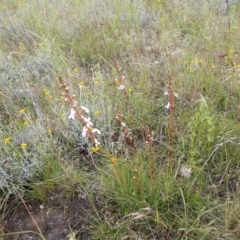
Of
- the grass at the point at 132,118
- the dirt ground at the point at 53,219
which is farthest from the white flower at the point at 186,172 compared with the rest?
the dirt ground at the point at 53,219

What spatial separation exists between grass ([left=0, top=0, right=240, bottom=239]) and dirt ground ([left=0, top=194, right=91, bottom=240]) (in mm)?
58

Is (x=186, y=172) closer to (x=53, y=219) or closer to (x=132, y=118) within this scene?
(x=132, y=118)

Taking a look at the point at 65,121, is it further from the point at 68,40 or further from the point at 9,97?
the point at 68,40

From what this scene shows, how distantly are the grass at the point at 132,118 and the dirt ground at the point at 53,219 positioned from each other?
0.06 meters

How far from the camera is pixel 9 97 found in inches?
104

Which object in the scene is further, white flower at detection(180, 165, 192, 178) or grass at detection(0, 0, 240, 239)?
white flower at detection(180, 165, 192, 178)

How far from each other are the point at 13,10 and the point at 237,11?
129 inches

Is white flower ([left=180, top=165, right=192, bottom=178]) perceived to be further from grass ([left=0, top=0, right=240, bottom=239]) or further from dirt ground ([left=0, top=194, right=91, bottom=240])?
dirt ground ([left=0, top=194, right=91, bottom=240])

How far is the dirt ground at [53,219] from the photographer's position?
174 centimetres

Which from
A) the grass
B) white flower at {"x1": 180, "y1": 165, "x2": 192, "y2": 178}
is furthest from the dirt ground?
Answer: white flower at {"x1": 180, "y1": 165, "x2": 192, "y2": 178}

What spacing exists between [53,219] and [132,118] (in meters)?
0.93

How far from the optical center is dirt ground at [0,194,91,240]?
1.74 meters

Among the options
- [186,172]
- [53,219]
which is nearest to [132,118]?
Answer: [186,172]

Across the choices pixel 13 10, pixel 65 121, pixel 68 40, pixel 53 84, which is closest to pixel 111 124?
pixel 65 121
